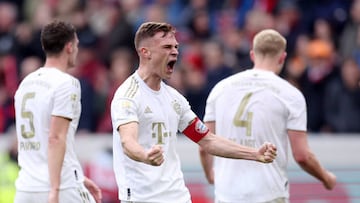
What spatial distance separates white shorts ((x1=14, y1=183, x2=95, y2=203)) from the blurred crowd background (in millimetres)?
6502

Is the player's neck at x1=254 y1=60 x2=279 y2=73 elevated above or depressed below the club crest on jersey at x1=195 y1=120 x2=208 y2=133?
above

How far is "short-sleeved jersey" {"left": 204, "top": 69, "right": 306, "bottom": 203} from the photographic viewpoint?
11672 millimetres

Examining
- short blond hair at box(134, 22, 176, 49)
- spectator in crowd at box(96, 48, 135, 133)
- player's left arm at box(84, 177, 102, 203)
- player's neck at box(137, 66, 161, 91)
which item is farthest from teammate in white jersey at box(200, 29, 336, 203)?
spectator in crowd at box(96, 48, 135, 133)

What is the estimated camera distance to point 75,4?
67.5 feet

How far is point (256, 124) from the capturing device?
11695 mm

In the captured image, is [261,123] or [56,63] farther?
[261,123]

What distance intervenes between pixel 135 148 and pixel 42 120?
78.3 inches

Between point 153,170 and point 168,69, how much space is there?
2.73ft

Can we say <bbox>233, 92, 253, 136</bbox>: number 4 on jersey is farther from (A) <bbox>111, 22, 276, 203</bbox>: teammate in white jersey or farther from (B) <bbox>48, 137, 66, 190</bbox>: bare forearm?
(B) <bbox>48, 137, 66, 190</bbox>: bare forearm

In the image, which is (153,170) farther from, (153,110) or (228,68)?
(228,68)

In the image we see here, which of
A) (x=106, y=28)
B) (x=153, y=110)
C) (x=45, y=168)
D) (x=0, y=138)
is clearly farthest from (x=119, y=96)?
(x=106, y=28)

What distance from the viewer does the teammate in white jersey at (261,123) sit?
1167cm

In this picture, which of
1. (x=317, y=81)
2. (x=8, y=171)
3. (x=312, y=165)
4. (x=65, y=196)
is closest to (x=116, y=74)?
(x=8, y=171)

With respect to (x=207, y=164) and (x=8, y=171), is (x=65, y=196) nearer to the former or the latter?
(x=207, y=164)
